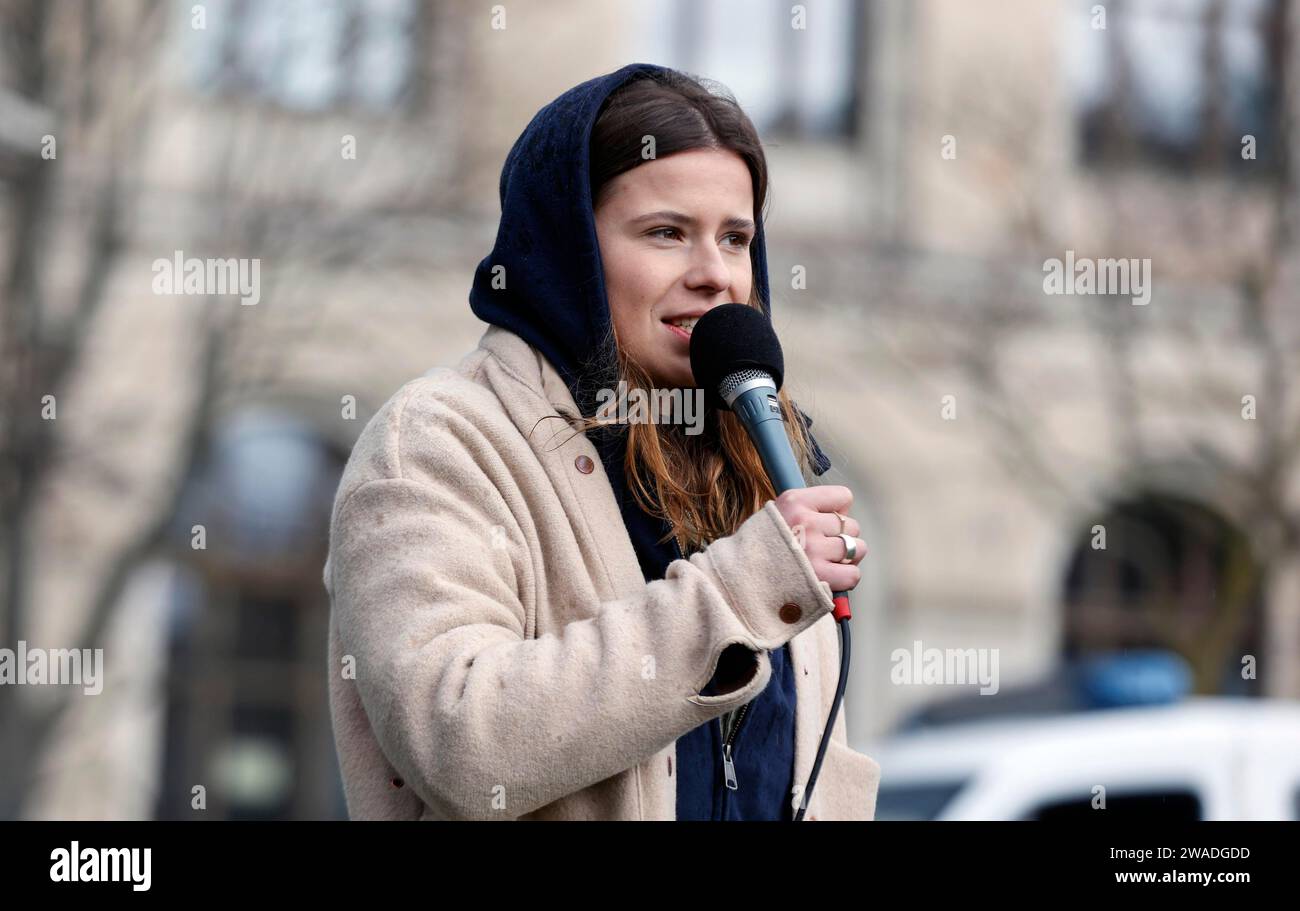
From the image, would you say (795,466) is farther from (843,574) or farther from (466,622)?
(466,622)

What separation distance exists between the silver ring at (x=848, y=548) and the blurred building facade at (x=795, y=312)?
7116 millimetres

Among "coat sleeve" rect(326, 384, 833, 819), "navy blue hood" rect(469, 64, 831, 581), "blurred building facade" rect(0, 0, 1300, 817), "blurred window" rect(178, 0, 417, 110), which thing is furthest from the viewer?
"blurred building facade" rect(0, 0, 1300, 817)

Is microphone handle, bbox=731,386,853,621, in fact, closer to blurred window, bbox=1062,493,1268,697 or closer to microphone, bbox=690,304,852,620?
microphone, bbox=690,304,852,620

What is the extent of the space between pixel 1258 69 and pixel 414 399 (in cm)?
1174

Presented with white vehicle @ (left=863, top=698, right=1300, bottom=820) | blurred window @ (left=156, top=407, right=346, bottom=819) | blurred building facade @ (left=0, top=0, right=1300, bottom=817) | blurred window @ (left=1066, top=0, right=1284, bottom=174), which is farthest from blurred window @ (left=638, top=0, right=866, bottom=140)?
white vehicle @ (left=863, top=698, right=1300, bottom=820)

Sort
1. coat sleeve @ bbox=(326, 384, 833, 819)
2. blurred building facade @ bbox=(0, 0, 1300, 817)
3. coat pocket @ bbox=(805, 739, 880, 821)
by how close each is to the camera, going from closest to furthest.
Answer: coat sleeve @ bbox=(326, 384, 833, 819), coat pocket @ bbox=(805, 739, 880, 821), blurred building facade @ bbox=(0, 0, 1300, 817)

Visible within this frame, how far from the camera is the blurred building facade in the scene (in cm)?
1151

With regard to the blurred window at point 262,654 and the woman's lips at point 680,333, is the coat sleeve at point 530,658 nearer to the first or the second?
the woman's lips at point 680,333

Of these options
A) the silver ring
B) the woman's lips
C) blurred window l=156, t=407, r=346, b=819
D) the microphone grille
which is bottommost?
the silver ring

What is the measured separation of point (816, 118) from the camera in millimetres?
17109

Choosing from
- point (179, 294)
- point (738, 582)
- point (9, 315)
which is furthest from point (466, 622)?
point (179, 294)

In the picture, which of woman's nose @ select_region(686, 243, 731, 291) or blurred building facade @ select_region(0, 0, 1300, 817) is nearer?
woman's nose @ select_region(686, 243, 731, 291)

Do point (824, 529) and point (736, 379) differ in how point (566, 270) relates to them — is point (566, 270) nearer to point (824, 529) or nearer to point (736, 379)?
point (736, 379)
